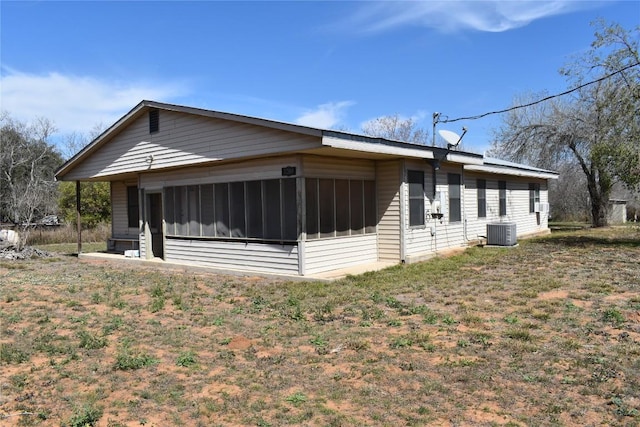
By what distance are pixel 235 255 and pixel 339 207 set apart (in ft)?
9.13

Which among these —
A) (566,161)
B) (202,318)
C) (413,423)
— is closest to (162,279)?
(202,318)

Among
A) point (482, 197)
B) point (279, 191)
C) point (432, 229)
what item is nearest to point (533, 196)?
point (482, 197)

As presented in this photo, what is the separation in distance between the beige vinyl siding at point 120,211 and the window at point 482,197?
11796 millimetres

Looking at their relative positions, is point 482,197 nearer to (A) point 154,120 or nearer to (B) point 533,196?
(B) point 533,196

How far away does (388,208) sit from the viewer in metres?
11.8

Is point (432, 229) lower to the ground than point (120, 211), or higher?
lower

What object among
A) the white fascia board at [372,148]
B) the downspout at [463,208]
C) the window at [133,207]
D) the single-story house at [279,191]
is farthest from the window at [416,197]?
the window at [133,207]

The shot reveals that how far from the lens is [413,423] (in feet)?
11.8

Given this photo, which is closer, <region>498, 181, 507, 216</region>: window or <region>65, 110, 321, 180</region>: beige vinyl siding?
<region>65, 110, 321, 180</region>: beige vinyl siding

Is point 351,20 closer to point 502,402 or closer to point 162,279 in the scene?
point 162,279

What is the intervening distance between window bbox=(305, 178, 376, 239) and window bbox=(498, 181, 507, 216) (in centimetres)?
783

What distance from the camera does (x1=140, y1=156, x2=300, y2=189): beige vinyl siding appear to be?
34.1 feet

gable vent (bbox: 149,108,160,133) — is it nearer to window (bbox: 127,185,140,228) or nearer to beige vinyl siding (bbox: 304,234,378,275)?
window (bbox: 127,185,140,228)

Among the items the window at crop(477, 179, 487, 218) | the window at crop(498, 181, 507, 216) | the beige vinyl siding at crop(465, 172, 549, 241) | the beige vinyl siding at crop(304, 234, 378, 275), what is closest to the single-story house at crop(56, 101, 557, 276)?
the beige vinyl siding at crop(304, 234, 378, 275)
